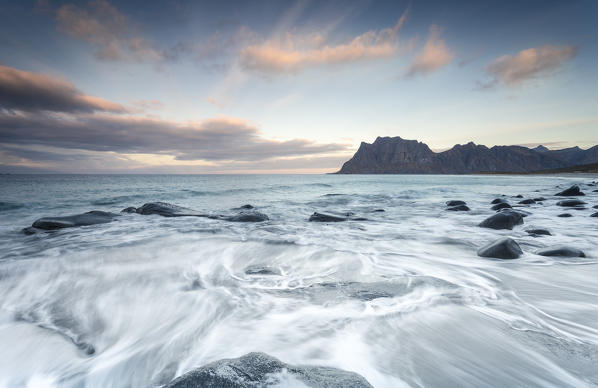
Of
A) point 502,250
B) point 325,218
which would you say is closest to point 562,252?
point 502,250

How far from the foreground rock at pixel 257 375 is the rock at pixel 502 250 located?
170 inches

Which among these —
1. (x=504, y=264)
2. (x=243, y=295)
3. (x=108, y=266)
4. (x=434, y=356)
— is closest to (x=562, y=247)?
(x=504, y=264)

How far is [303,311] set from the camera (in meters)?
2.71

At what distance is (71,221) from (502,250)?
1141cm

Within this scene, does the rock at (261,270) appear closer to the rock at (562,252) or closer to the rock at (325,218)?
the rock at (562,252)

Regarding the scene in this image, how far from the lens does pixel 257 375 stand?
142cm

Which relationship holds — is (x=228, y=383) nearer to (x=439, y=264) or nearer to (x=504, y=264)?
(x=439, y=264)

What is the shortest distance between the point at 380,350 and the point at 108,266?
14.9 feet

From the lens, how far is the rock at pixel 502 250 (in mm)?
4375

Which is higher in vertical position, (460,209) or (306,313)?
(306,313)

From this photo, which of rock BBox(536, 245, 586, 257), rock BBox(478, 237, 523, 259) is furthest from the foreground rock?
rock BBox(536, 245, 586, 257)

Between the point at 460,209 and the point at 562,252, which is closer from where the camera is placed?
the point at 562,252

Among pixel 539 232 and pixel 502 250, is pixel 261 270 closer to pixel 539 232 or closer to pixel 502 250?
pixel 502 250

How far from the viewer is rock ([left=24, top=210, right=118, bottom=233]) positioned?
7.58m
